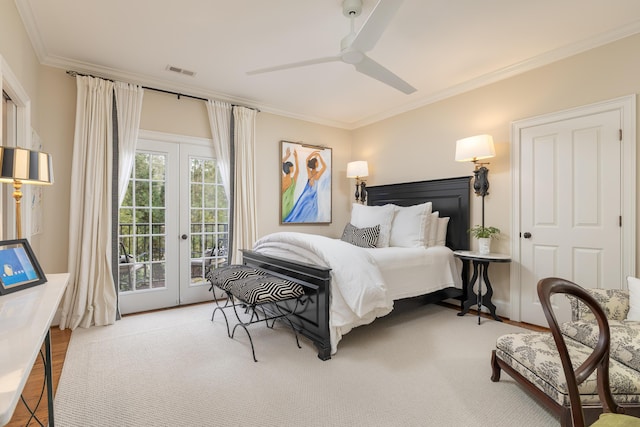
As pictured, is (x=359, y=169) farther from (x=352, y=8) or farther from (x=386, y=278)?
(x=352, y=8)

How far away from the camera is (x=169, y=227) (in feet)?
12.9

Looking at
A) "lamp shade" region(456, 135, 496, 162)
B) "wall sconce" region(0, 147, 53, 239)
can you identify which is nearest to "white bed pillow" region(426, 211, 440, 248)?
"lamp shade" region(456, 135, 496, 162)

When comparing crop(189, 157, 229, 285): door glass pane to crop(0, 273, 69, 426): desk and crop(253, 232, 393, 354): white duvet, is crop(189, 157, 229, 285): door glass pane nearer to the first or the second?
crop(253, 232, 393, 354): white duvet

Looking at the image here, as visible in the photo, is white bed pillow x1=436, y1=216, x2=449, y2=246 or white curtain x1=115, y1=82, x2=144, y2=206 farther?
white bed pillow x1=436, y1=216, x2=449, y2=246

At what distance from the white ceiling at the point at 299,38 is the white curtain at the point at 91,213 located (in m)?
0.43

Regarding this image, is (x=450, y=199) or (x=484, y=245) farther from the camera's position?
(x=450, y=199)

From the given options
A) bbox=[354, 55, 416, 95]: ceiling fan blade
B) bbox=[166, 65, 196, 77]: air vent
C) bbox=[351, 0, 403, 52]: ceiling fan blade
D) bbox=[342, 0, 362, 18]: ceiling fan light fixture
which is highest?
bbox=[166, 65, 196, 77]: air vent

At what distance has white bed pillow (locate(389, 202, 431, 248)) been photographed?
12.3 feet

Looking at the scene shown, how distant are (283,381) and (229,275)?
1226 mm

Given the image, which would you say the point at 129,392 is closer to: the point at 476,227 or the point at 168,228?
the point at 168,228

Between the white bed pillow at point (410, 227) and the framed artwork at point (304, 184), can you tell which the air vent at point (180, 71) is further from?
the white bed pillow at point (410, 227)

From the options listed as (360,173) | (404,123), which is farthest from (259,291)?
(404,123)

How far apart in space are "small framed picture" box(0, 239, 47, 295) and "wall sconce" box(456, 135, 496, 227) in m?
3.77

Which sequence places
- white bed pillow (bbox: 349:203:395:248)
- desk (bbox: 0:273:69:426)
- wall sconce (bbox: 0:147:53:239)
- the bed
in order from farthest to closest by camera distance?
white bed pillow (bbox: 349:203:395:248) < the bed < wall sconce (bbox: 0:147:53:239) < desk (bbox: 0:273:69:426)
